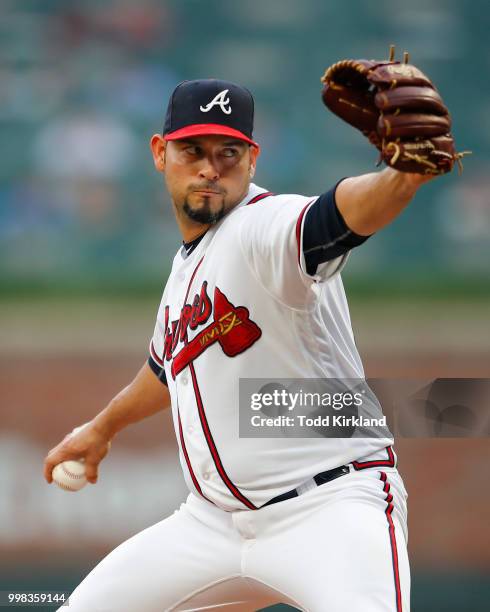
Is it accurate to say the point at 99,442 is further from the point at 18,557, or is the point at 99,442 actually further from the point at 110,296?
the point at 110,296

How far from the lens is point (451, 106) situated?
515cm

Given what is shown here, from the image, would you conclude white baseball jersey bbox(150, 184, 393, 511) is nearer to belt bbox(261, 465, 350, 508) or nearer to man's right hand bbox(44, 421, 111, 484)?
belt bbox(261, 465, 350, 508)

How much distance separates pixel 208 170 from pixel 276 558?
2.66 ft

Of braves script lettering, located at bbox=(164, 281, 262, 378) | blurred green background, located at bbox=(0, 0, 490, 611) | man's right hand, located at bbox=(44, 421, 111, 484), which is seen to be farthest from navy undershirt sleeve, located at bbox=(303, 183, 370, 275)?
blurred green background, located at bbox=(0, 0, 490, 611)

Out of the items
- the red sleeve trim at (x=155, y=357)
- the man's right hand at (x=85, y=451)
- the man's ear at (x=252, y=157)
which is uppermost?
the man's ear at (x=252, y=157)

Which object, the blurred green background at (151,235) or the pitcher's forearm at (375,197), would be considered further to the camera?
Answer: the blurred green background at (151,235)

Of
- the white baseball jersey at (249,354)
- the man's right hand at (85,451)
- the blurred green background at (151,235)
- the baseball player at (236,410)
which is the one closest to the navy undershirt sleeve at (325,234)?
the baseball player at (236,410)

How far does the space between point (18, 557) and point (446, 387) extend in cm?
198

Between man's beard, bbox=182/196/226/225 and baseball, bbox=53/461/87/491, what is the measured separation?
31.6 inches

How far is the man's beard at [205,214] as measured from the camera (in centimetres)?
203

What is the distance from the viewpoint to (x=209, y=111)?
2.05 metres

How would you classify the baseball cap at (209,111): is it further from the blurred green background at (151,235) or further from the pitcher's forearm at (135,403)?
the blurred green background at (151,235)

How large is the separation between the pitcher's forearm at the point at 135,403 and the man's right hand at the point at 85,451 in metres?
0.02

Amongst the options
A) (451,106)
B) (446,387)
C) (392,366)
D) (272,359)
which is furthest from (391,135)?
(451,106)
